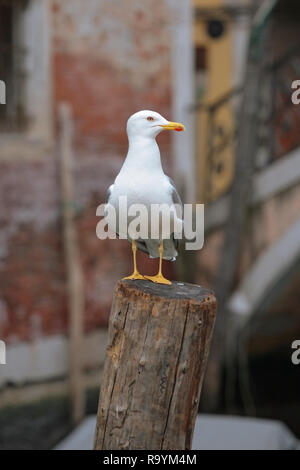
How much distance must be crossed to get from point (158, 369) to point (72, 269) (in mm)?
2826

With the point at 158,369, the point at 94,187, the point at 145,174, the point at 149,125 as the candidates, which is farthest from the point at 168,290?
the point at 94,187

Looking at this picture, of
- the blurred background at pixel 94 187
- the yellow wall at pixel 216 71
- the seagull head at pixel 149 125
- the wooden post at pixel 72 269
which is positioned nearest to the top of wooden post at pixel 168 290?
the seagull head at pixel 149 125

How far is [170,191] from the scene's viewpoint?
1.85 meters

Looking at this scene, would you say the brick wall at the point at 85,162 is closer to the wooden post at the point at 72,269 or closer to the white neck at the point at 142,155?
the wooden post at the point at 72,269

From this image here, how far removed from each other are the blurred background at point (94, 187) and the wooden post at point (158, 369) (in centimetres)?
260

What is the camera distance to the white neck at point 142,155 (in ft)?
6.02

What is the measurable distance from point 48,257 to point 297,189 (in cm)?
193

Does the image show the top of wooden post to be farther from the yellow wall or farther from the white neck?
the yellow wall

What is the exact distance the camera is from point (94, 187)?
4734mm

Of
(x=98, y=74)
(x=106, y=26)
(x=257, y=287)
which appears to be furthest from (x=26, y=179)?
(x=257, y=287)

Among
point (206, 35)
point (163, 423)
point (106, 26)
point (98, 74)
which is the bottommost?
point (163, 423)

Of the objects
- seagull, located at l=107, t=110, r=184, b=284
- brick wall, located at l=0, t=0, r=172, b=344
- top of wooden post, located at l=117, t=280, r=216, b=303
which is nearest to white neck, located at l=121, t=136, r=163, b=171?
seagull, located at l=107, t=110, r=184, b=284
